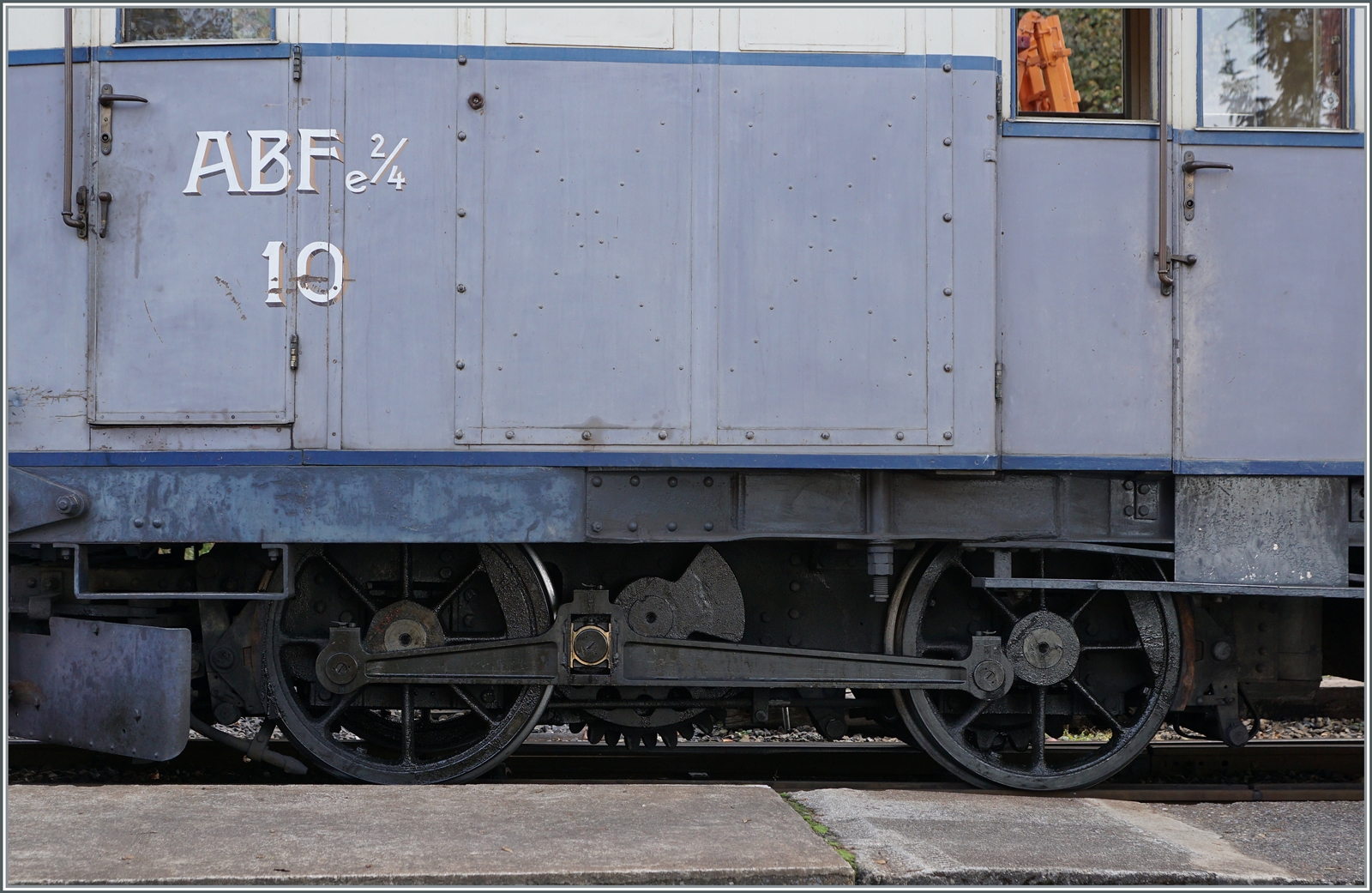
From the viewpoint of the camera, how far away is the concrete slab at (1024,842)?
9.82ft

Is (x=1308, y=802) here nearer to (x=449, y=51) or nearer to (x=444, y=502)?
(x=444, y=502)

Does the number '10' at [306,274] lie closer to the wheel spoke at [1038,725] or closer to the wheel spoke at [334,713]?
the wheel spoke at [334,713]

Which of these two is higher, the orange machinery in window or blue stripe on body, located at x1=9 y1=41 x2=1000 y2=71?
A: the orange machinery in window

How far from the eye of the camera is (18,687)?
13.6 ft

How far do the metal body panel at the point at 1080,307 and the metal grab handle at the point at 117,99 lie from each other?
3289mm

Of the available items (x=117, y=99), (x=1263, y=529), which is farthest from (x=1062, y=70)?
(x=117, y=99)

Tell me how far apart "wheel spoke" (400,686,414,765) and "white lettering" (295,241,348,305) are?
1.65 meters

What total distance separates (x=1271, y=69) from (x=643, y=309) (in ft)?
9.03

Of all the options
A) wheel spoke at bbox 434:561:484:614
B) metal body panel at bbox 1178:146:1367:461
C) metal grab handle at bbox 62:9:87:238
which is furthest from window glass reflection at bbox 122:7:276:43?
metal body panel at bbox 1178:146:1367:461

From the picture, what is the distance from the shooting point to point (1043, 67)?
4562mm

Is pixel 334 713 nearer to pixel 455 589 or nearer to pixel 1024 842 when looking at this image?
pixel 455 589

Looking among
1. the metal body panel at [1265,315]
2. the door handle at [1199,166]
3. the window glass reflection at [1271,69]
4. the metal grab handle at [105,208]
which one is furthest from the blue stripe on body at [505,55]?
the metal body panel at [1265,315]

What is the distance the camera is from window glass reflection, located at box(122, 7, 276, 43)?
4.02 metres

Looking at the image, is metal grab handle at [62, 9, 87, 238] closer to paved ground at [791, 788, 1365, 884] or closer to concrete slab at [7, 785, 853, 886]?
concrete slab at [7, 785, 853, 886]
